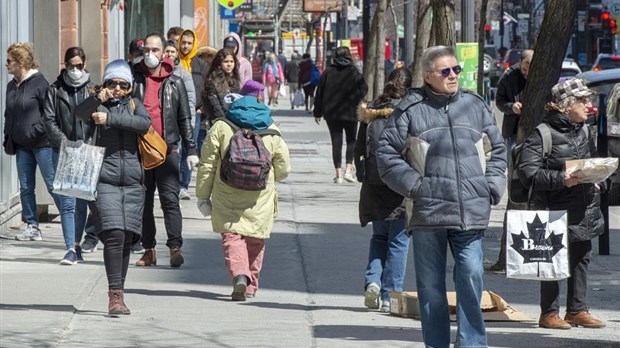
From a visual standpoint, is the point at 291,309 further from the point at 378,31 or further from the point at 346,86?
the point at 378,31

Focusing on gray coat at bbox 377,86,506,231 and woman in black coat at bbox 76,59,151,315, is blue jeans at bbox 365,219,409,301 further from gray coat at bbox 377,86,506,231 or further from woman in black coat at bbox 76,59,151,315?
gray coat at bbox 377,86,506,231

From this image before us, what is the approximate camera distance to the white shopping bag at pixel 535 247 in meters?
8.85

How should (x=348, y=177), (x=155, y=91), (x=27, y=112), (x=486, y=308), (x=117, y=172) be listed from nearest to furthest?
(x=486, y=308), (x=117, y=172), (x=155, y=91), (x=27, y=112), (x=348, y=177)

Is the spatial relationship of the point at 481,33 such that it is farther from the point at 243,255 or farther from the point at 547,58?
the point at 243,255

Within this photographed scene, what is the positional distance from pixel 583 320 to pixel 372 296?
146cm

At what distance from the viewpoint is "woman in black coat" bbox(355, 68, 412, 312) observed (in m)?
10.2

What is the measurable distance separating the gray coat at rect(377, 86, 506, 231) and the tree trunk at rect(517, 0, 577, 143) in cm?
399

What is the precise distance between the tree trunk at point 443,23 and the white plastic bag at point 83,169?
554cm

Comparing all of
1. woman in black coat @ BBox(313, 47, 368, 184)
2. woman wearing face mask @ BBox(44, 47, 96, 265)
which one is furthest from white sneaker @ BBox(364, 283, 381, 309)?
woman in black coat @ BBox(313, 47, 368, 184)

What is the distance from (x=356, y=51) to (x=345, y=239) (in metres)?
36.7

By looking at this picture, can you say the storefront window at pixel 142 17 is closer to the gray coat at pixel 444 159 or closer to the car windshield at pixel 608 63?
the gray coat at pixel 444 159

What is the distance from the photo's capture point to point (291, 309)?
10.4m

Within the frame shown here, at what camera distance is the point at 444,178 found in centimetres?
785

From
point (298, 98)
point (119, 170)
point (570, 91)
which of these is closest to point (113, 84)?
point (119, 170)
